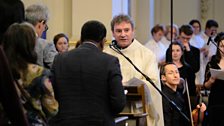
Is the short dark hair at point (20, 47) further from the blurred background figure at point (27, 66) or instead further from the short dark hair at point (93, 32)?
→ the short dark hair at point (93, 32)

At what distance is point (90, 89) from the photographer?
359cm

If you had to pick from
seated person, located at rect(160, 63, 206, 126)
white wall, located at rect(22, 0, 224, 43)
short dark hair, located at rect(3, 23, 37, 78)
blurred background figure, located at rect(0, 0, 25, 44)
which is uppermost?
white wall, located at rect(22, 0, 224, 43)

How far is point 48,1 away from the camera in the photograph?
7180 mm

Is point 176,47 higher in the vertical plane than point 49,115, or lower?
higher

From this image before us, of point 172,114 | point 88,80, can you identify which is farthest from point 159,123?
point 88,80

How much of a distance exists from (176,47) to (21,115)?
15.2 feet

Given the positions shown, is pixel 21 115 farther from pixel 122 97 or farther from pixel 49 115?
pixel 122 97

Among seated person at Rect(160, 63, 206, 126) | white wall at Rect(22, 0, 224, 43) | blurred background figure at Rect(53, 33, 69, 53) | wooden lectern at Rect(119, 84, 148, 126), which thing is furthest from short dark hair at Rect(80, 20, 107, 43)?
white wall at Rect(22, 0, 224, 43)

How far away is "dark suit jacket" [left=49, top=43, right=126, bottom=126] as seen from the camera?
3588 mm

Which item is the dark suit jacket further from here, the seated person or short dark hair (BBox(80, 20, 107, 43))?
the seated person

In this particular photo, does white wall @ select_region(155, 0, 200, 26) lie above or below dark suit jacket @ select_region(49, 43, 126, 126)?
above

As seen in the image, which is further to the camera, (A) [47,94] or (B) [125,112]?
(B) [125,112]

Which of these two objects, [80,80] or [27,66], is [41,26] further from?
[27,66]

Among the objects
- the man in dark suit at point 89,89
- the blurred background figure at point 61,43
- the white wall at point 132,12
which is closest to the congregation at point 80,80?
the man in dark suit at point 89,89
